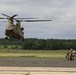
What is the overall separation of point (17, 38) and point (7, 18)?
8.78ft

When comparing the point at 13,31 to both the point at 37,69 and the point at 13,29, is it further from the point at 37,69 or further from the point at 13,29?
the point at 37,69

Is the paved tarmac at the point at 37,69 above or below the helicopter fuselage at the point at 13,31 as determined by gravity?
below

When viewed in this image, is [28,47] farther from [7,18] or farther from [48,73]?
[48,73]

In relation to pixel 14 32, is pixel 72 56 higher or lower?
lower

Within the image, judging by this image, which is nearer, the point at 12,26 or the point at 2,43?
the point at 12,26

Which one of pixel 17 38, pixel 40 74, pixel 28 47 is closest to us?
pixel 40 74

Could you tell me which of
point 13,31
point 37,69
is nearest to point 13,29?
point 13,31

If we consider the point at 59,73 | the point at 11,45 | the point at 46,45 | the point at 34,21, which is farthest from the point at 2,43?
the point at 59,73

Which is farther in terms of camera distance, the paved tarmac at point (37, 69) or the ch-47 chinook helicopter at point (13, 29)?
the ch-47 chinook helicopter at point (13, 29)

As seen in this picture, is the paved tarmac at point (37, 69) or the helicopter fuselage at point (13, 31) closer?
the paved tarmac at point (37, 69)

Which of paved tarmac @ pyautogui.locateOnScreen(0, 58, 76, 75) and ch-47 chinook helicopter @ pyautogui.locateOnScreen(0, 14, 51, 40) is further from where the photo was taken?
ch-47 chinook helicopter @ pyautogui.locateOnScreen(0, 14, 51, 40)

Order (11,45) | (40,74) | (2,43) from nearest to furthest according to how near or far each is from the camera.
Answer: (40,74) < (11,45) < (2,43)

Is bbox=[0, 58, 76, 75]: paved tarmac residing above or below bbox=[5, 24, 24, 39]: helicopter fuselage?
below

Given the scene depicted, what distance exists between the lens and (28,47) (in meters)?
106
